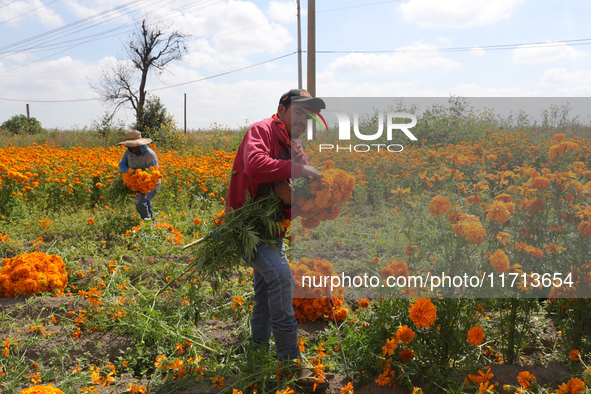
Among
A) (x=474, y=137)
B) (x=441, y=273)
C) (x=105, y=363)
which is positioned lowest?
(x=105, y=363)

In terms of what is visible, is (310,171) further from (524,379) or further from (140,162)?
(140,162)

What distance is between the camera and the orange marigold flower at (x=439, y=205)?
225 cm

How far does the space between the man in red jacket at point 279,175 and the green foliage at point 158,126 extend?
1693 centimetres

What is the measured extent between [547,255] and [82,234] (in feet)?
18.7

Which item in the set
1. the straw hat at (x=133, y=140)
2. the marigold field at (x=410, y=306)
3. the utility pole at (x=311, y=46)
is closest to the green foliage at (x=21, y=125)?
the utility pole at (x=311, y=46)

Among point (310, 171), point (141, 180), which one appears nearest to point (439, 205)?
point (310, 171)

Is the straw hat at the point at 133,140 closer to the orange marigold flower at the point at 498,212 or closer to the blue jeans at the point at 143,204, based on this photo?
the blue jeans at the point at 143,204

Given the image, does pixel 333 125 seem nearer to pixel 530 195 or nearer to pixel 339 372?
pixel 530 195

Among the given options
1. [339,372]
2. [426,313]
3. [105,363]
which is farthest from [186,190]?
[426,313]

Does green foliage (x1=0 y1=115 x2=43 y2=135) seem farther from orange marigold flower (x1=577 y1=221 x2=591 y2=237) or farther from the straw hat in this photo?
orange marigold flower (x1=577 y1=221 x2=591 y2=237)

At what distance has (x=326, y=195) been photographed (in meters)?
2.33

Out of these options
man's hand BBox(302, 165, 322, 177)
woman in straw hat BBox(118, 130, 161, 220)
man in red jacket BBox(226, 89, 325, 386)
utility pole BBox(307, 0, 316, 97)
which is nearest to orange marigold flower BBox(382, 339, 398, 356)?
man in red jacket BBox(226, 89, 325, 386)

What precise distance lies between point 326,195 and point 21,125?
29803 millimetres

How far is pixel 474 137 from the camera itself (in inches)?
91.9
